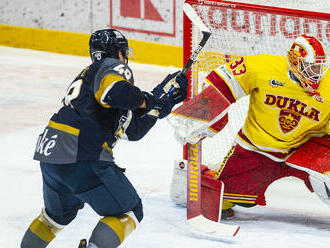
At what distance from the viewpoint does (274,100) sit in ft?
11.1

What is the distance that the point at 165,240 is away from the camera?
3.25 meters

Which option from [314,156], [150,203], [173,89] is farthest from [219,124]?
[173,89]

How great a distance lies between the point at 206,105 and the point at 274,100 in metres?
0.30

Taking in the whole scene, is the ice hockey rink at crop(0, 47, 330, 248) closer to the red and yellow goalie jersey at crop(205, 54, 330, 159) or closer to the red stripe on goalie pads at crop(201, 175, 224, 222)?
the red stripe on goalie pads at crop(201, 175, 224, 222)

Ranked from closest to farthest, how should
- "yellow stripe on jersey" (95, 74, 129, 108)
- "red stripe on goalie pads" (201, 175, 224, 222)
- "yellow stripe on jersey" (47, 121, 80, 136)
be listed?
"yellow stripe on jersey" (95, 74, 129, 108) < "yellow stripe on jersey" (47, 121, 80, 136) < "red stripe on goalie pads" (201, 175, 224, 222)

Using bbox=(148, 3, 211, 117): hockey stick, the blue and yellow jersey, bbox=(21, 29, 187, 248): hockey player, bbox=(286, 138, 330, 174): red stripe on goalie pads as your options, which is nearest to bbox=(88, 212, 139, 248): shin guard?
bbox=(21, 29, 187, 248): hockey player

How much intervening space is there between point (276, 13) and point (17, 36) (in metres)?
4.83

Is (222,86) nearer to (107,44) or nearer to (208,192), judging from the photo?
(208,192)

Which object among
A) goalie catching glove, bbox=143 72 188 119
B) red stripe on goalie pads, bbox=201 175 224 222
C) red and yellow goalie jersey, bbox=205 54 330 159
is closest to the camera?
goalie catching glove, bbox=143 72 188 119

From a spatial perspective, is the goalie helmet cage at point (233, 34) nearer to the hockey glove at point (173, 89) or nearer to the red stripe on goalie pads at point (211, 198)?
the red stripe on goalie pads at point (211, 198)

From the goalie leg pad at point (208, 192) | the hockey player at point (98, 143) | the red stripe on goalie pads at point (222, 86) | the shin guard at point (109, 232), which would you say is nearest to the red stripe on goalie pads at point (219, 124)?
the red stripe on goalie pads at point (222, 86)

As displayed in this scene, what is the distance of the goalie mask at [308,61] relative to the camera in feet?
10.6

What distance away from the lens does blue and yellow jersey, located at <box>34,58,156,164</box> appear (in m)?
2.56

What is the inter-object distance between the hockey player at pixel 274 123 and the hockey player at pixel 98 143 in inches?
28.5
